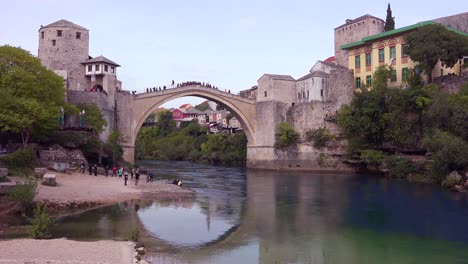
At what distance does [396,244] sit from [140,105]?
106 feet

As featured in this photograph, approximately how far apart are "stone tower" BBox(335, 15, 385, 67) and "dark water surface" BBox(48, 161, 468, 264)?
2847cm

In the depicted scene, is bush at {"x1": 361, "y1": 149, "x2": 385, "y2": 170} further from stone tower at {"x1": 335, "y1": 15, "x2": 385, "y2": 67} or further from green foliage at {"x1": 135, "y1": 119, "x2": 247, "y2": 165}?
green foliage at {"x1": 135, "y1": 119, "x2": 247, "y2": 165}

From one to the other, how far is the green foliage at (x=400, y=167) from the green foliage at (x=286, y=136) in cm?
1160

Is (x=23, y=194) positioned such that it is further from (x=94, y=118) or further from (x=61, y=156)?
(x=94, y=118)

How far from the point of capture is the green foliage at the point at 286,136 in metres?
48.3

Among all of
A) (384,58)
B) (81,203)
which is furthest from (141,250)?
(384,58)

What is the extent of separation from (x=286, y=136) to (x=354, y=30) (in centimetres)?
1589

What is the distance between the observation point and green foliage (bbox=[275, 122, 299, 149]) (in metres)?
48.3

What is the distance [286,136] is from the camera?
48.3m

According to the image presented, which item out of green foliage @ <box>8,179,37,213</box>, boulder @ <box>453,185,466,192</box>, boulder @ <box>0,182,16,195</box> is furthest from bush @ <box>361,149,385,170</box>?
boulder @ <box>0,182,16,195</box>

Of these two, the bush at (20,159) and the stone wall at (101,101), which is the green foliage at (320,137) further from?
the bush at (20,159)

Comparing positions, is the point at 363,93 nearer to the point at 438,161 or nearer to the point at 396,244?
the point at 438,161

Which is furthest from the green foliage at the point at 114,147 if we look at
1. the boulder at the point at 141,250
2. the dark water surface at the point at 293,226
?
the boulder at the point at 141,250

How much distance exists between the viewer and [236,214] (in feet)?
69.5
